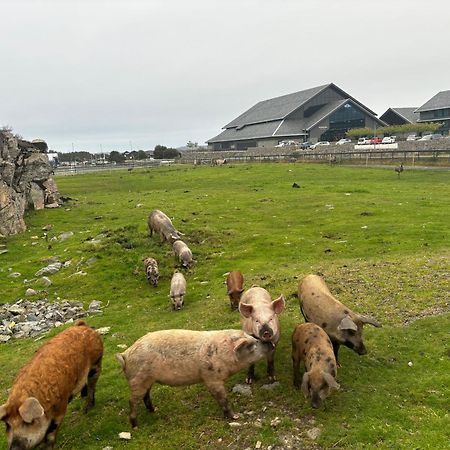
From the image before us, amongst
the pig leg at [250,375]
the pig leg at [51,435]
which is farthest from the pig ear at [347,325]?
the pig leg at [51,435]

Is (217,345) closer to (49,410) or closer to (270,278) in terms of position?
(49,410)

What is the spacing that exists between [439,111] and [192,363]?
10501cm

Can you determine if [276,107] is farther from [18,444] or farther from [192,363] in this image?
[18,444]

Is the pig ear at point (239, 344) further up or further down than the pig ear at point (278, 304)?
further down

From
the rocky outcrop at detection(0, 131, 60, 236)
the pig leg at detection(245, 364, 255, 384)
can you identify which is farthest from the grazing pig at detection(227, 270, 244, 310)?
the rocky outcrop at detection(0, 131, 60, 236)

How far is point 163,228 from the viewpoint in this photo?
2136 cm

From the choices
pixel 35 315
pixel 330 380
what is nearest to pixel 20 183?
pixel 35 315

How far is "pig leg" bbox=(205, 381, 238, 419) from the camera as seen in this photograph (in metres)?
8.16

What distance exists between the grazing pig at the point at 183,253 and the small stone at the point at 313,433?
11.2 m

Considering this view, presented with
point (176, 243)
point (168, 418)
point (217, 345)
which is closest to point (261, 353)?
point (217, 345)

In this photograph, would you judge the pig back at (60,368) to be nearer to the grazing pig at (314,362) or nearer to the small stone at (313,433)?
the grazing pig at (314,362)

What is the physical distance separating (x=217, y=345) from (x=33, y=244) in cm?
1863

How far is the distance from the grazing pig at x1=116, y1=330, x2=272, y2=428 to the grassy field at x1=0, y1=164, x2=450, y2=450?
605 mm

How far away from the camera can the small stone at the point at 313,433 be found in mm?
7500
